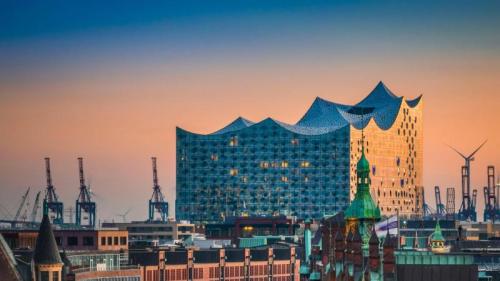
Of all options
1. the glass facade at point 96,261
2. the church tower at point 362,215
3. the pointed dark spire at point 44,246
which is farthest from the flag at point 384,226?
the glass facade at point 96,261

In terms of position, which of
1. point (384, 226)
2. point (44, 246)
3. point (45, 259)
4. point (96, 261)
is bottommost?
point (45, 259)

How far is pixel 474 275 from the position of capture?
352 feet

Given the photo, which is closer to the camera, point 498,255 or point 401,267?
point 401,267

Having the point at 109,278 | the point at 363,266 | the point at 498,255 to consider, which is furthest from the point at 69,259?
the point at 363,266

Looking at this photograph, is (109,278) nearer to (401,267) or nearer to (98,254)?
(98,254)

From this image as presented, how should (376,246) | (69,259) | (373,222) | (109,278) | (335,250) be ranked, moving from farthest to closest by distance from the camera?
(109,278) → (69,259) → (373,222) → (335,250) → (376,246)

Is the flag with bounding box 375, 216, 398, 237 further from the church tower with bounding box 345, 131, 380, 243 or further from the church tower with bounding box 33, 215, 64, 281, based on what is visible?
the church tower with bounding box 33, 215, 64, 281

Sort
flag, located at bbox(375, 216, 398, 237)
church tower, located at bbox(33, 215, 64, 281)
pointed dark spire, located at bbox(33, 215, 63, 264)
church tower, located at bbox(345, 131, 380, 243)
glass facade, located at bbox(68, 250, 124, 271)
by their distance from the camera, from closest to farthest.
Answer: church tower, located at bbox(345, 131, 380, 243) < flag, located at bbox(375, 216, 398, 237) < church tower, located at bbox(33, 215, 64, 281) < pointed dark spire, located at bbox(33, 215, 63, 264) < glass facade, located at bbox(68, 250, 124, 271)

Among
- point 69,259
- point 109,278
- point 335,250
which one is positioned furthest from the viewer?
point 109,278

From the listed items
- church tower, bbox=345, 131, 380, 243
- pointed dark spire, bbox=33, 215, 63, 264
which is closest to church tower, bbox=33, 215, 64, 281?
pointed dark spire, bbox=33, 215, 63, 264

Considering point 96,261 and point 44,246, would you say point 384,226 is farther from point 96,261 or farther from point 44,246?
point 96,261

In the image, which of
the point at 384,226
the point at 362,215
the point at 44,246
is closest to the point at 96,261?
the point at 44,246

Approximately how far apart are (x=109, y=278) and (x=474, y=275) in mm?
87419

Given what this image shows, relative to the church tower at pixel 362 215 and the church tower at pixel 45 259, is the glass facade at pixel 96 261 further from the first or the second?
the church tower at pixel 362 215
